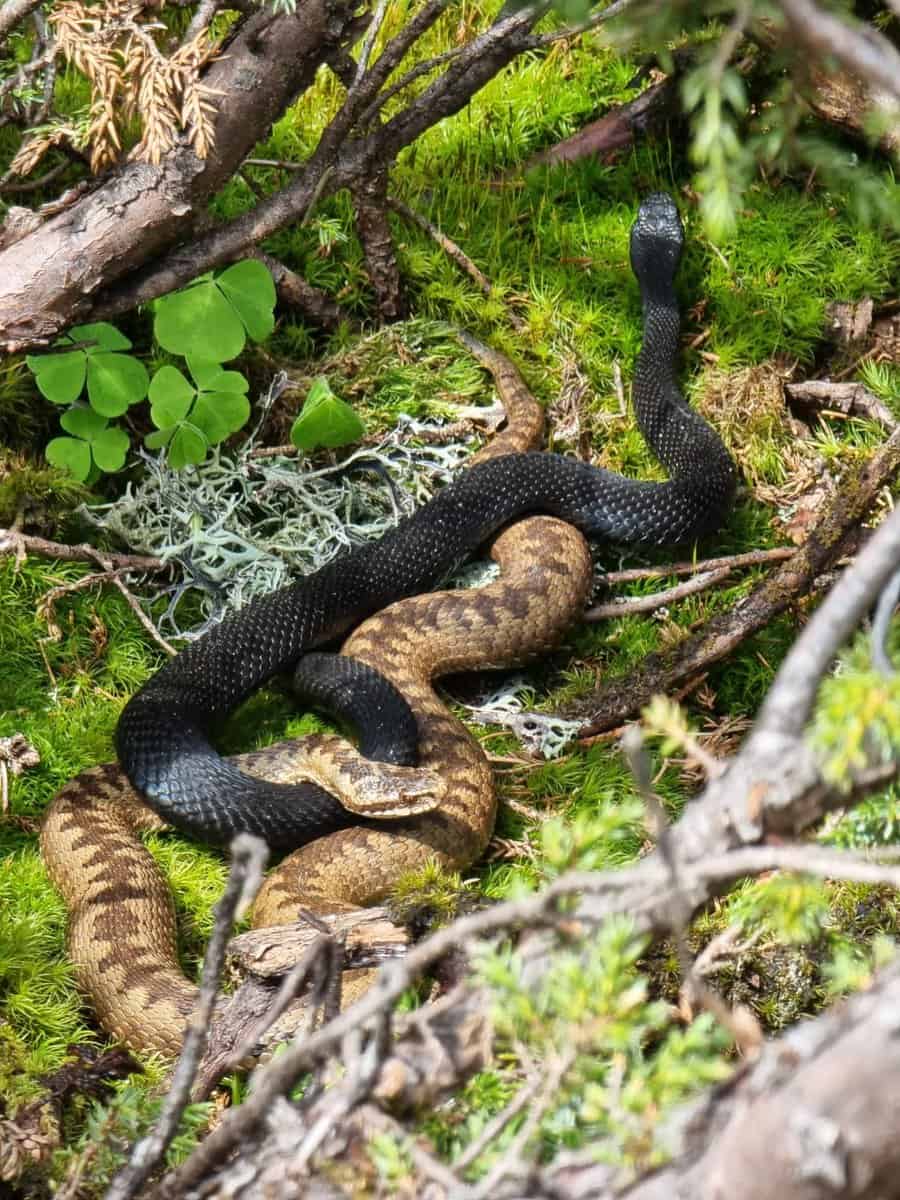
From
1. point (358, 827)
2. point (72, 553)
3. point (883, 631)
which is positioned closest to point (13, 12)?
point (72, 553)

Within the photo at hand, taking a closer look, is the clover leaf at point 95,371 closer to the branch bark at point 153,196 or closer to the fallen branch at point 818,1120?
the branch bark at point 153,196

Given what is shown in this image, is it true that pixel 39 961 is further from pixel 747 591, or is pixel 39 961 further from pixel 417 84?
pixel 417 84

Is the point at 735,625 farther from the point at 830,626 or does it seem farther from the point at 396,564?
the point at 830,626

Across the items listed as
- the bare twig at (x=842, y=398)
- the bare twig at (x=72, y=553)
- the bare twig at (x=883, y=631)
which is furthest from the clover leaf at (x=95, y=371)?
the bare twig at (x=883, y=631)

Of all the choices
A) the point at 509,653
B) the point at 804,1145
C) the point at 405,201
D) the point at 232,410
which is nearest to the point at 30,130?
the point at 232,410

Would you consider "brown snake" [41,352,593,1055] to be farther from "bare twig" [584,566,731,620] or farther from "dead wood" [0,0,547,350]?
"dead wood" [0,0,547,350]

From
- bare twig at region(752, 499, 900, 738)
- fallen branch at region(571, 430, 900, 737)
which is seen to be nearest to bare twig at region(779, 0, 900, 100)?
bare twig at region(752, 499, 900, 738)
